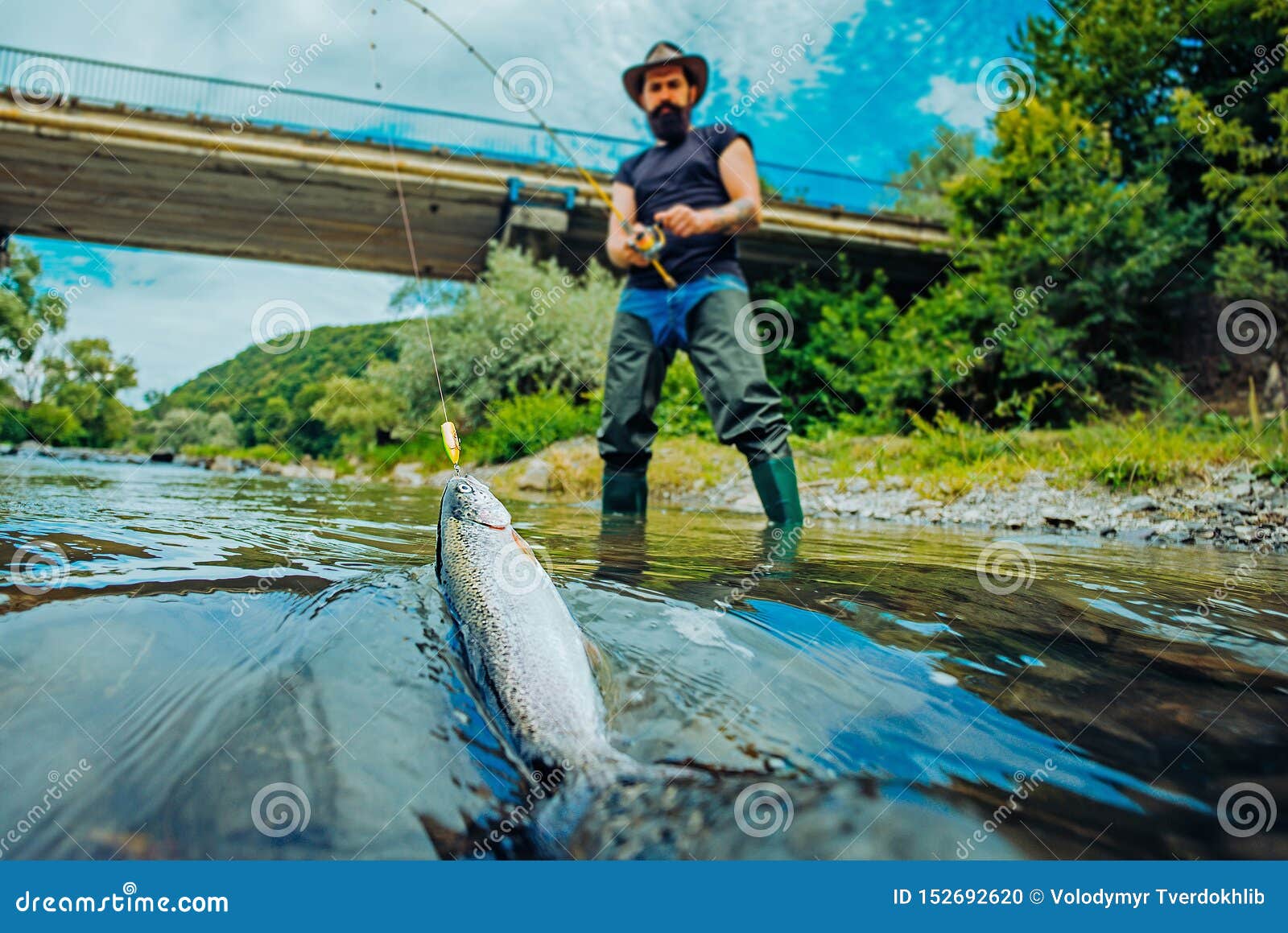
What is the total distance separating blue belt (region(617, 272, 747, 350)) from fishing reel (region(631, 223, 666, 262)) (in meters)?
0.27

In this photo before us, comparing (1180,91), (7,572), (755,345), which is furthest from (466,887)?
(1180,91)

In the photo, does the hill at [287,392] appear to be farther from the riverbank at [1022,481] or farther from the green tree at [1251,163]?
the green tree at [1251,163]

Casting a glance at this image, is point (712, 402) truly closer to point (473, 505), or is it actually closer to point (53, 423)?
point (473, 505)

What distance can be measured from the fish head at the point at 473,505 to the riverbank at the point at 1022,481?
4597mm

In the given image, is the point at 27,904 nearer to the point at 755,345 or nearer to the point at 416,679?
the point at 416,679

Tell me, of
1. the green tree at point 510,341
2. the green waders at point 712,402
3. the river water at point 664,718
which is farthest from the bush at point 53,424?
the river water at point 664,718

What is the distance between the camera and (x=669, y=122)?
4664 mm

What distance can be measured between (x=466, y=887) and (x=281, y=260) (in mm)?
25304

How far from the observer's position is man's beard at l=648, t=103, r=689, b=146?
4.64m

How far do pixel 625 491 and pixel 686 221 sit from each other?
1.79 m

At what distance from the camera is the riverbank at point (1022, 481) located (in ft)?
18.0

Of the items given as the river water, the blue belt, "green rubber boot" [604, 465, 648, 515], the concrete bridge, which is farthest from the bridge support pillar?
the river water

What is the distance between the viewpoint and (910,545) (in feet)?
13.2

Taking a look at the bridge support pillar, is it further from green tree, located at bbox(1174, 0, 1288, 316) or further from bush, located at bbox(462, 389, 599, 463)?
green tree, located at bbox(1174, 0, 1288, 316)
